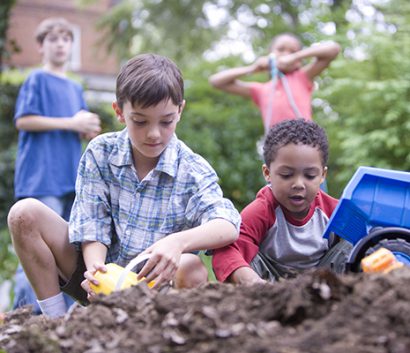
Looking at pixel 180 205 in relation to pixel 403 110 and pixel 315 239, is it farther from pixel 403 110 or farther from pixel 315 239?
pixel 403 110

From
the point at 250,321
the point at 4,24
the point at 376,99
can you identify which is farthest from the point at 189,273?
the point at 4,24

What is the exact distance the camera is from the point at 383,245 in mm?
2254

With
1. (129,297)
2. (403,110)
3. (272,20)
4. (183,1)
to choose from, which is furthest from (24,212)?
(183,1)

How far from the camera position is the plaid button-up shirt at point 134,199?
265cm

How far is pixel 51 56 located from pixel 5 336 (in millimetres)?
2811

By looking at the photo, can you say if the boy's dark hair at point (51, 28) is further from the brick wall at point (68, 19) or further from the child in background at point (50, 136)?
the brick wall at point (68, 19)

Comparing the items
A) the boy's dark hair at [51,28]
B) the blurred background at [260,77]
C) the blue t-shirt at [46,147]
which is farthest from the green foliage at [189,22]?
the blue t-shirt at [46,147]

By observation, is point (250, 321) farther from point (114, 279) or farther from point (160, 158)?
point (160, 158)

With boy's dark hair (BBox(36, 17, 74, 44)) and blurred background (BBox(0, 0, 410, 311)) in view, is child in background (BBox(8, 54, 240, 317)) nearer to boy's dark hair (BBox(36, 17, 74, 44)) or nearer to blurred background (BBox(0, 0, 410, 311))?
boy's dark hair (BBox(36, 17, 74, 44))

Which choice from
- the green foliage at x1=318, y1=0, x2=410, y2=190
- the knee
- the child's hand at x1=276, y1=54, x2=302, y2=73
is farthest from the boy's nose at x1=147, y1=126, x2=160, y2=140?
the green foliage at x1=318, y1=0, x2=410, y2=190

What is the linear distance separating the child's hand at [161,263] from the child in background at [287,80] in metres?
2.39

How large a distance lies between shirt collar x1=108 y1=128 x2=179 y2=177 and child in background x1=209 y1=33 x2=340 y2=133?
192cm

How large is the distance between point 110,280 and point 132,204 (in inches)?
21.1

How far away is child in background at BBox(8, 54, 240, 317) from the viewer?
2.55 m
